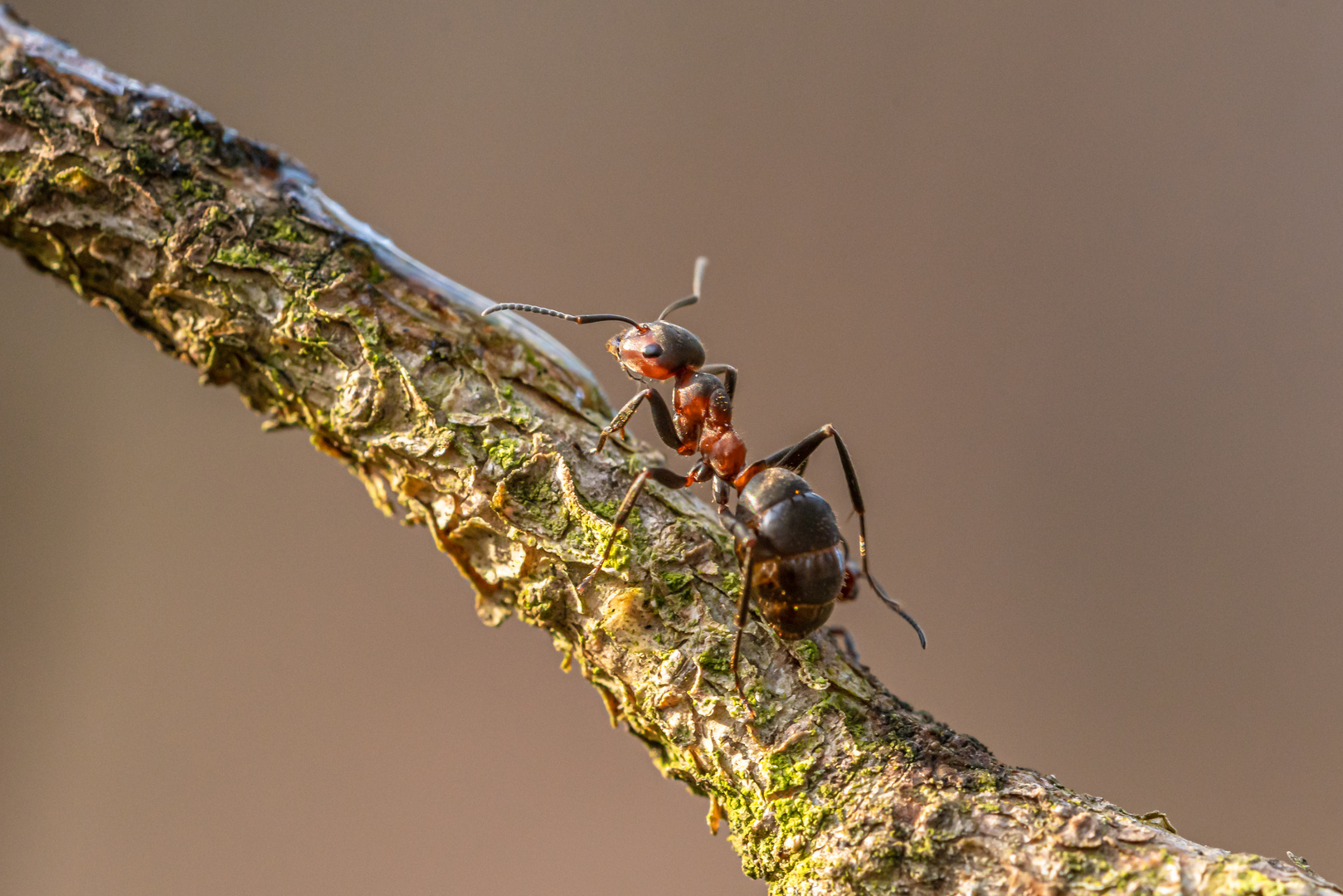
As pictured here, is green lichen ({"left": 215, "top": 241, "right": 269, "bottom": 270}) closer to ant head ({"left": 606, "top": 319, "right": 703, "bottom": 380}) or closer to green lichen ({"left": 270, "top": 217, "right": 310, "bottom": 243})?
green lichen ({"left": 270, "top": 217, "right": 310, "bottom": 243})

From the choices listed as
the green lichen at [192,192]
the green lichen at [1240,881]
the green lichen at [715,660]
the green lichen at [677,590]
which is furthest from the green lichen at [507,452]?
the green lichen at [1240,881]

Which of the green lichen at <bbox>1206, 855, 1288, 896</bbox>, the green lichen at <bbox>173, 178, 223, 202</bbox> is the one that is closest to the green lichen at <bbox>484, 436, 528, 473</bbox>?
the green lichen at <bbox>173, 178, 223, 202</bbox>

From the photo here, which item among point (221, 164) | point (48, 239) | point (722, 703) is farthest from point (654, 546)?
point (48, 239)

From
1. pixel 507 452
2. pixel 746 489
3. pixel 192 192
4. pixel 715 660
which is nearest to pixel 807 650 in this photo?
pixel 715 660

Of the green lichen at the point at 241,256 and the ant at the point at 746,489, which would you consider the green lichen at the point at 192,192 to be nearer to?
the green lichen at the point at 241,256

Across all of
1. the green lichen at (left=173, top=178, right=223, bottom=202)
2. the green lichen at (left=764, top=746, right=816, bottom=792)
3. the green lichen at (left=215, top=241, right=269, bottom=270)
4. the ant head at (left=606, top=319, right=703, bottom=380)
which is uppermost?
the ant head at (left=606, top=319, right=703, bottom=380)

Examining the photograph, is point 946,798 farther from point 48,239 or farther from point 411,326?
point 48,239

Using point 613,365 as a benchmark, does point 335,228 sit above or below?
below
